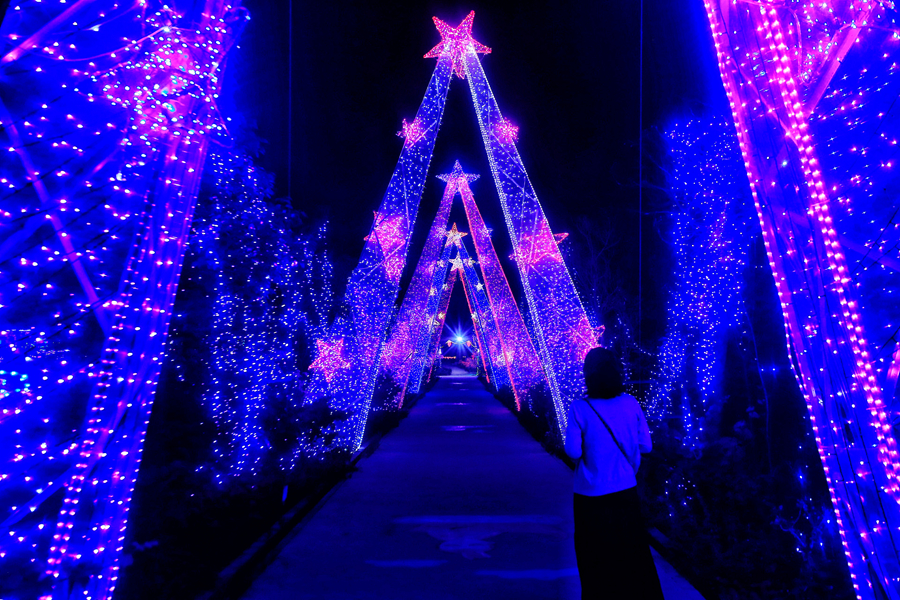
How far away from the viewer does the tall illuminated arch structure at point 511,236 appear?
8.05 m

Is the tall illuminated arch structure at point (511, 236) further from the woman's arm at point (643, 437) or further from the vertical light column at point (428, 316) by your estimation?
the vertical light column at point (428, 316)

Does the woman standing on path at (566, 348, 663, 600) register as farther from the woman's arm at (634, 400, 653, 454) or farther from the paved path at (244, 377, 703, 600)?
the paved path at (244, 377, 703, 600)

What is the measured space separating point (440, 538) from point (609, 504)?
2.58 metres

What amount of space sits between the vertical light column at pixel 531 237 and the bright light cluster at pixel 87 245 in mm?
5236

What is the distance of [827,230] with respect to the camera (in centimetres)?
252

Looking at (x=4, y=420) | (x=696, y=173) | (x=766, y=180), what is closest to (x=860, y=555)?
(x=766, y=180)

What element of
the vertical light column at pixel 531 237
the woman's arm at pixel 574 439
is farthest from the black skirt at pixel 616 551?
the vertical light column at pixel 531 237

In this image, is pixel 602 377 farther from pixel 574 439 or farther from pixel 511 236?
pixel 511 236

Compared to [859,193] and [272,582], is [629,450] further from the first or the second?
[272,582]

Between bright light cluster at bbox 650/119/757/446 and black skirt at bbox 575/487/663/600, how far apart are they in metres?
4.24

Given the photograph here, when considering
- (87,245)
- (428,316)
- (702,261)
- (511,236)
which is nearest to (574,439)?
(87,245)

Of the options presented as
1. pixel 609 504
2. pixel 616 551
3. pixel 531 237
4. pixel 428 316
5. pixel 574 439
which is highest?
pixel 531 237

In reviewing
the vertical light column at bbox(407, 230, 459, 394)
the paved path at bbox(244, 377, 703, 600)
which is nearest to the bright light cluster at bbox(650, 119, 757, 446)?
the paved path at bbox(244, 377, 703, 600)

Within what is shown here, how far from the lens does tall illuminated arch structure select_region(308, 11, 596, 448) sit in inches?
317
